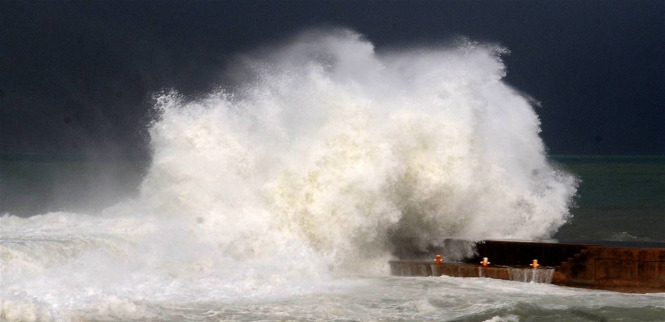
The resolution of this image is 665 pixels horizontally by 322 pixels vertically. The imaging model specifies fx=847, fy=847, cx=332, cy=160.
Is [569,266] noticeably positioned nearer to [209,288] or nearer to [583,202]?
[209,288]

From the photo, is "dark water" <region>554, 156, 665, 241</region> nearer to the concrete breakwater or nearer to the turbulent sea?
the turbulent sea

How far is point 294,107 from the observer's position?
62.1 feet

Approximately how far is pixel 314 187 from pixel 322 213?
63 centimetres

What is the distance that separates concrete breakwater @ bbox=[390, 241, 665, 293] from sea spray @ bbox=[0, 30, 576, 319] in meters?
1.38

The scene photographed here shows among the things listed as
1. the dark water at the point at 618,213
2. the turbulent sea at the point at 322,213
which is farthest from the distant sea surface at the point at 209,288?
the dark water at the point at 618,213

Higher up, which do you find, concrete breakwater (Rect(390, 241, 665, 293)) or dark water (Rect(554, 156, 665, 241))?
dark water (Rect(554, 156, 665, 241))

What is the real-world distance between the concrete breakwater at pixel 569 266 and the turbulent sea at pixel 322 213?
335 millimetres

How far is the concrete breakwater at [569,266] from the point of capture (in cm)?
1368

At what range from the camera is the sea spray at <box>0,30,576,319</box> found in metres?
13.6

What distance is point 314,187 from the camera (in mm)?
16344

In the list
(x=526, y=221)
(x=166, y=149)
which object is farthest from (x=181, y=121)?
(x=526, y=221)

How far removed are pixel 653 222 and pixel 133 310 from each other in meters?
21.0

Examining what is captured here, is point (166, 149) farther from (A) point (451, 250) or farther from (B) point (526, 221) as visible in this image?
(B) point (526, 221)

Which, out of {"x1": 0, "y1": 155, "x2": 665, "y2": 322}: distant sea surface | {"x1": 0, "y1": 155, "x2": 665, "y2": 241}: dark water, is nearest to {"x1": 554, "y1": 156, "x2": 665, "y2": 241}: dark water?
{"x1": 0, "y1": 155, "x2": 665, "y2": 241}: dark water
